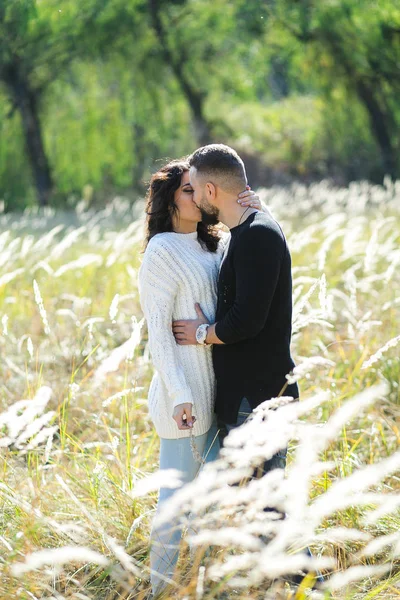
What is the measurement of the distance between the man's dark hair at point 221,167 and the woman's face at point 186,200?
0.16m

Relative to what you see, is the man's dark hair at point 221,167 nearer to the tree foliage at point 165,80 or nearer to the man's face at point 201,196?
the man's face at point 201,196

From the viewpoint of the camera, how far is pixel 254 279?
2377 mm

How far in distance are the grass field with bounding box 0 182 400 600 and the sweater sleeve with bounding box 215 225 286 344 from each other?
0.77 ft

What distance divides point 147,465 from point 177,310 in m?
0.94

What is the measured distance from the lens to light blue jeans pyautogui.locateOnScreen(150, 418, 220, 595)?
2.37 m

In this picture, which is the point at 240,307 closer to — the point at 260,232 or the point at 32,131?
the point at 260,232

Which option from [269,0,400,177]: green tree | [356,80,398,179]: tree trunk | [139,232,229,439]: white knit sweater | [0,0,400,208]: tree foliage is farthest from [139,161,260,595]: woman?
[356,80,398,179]: tree trunk

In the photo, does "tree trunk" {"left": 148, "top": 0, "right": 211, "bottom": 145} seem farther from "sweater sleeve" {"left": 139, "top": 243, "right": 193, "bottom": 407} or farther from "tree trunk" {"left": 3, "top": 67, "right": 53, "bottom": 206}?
"sweater sleeve" {"left": 139, "top": 243, "right": 193, "bottom": 407}

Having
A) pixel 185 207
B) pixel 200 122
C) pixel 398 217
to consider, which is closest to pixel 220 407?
pixel 185 207

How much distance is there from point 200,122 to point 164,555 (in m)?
15.3

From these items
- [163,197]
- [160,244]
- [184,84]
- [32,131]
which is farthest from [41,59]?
[160,244]

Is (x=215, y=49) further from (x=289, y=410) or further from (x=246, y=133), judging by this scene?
(x=289, y=410)

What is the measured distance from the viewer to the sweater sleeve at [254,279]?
2375mm

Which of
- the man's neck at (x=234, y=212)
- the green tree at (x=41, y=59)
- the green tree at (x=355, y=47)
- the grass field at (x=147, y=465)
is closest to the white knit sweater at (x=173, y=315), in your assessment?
the grass field at (x=147, y=465)
